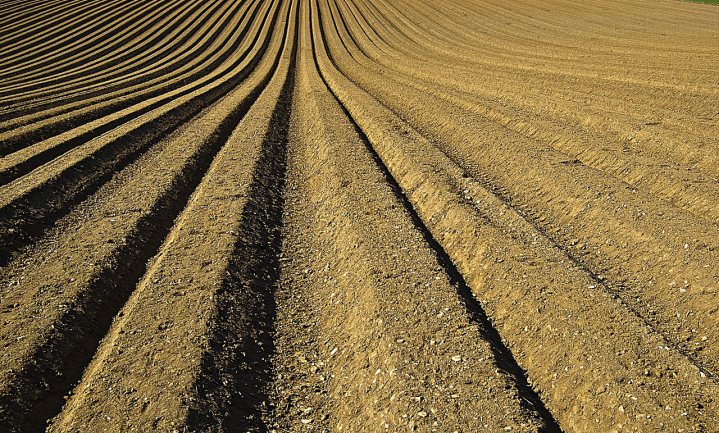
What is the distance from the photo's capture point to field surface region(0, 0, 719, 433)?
4926 mm

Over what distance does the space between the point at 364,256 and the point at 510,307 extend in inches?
87.7

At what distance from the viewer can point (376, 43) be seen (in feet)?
113

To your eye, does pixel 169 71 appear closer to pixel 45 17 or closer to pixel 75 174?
pixel 75 174

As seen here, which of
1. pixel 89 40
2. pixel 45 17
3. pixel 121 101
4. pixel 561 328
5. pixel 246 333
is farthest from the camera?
→ pixel 45 17

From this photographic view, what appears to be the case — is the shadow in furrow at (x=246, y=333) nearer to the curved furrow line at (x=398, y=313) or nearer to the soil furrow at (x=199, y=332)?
the soil furrow at (x=199, y=332)

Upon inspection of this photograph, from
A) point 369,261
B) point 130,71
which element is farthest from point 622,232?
point 130,71

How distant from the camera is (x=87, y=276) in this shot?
6863 mm

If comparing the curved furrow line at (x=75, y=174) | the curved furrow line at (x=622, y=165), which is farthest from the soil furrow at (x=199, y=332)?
the curved furrow line at (x=622, y=165)

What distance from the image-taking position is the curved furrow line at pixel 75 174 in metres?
8.35

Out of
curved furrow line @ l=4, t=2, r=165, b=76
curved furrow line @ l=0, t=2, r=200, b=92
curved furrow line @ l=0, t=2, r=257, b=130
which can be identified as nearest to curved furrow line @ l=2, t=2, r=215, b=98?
curved furrow line @ l=0, t=2, r=200, b=92

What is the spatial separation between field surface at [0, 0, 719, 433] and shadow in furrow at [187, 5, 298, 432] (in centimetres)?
3

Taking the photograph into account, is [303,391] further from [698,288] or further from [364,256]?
[698,288]

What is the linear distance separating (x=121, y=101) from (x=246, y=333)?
50.2ft

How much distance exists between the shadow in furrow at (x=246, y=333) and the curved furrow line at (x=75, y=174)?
3.54m
